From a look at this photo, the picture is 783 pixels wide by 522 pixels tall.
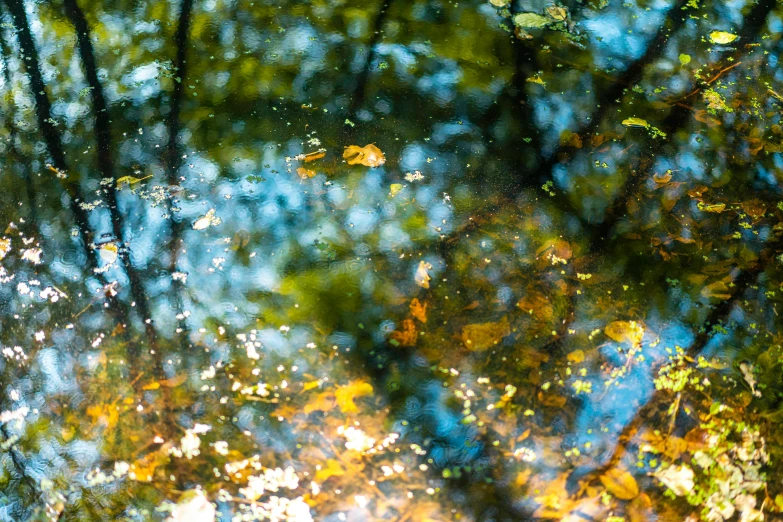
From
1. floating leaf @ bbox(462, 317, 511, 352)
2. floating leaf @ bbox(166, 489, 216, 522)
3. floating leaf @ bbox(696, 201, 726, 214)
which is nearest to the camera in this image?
floating leaf @ bbox(166, 489, 216, 522)

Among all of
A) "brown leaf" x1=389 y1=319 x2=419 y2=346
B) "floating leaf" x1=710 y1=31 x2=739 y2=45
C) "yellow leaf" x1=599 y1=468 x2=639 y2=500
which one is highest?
"brown leaf" x1=389 y1=319 x2=419 y2=346

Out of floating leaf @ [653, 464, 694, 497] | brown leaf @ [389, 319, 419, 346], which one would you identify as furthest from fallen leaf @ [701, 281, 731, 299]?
brown leaf @ [389, 319, 419, 346]

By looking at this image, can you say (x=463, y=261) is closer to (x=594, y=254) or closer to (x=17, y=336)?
(x=594, y=254)

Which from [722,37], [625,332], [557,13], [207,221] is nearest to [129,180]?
[207,221]

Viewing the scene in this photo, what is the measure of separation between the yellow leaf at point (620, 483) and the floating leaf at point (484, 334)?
0.37 meters

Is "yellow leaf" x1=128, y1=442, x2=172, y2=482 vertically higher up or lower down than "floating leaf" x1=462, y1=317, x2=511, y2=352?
higher up

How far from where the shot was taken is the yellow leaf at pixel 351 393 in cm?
132

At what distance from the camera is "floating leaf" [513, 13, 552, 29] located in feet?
7.43

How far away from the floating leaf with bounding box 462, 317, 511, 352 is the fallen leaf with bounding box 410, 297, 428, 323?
0.10 m

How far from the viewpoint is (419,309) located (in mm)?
1483

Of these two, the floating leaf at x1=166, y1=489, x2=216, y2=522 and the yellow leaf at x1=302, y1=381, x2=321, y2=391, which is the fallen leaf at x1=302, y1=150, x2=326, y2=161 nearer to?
the yellow leaf at x1=302, y1=381, x2=321, y2=391

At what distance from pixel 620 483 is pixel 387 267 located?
73cm

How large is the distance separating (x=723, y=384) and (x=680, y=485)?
0.27 metres

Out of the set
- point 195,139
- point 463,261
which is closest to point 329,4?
point 195,139
